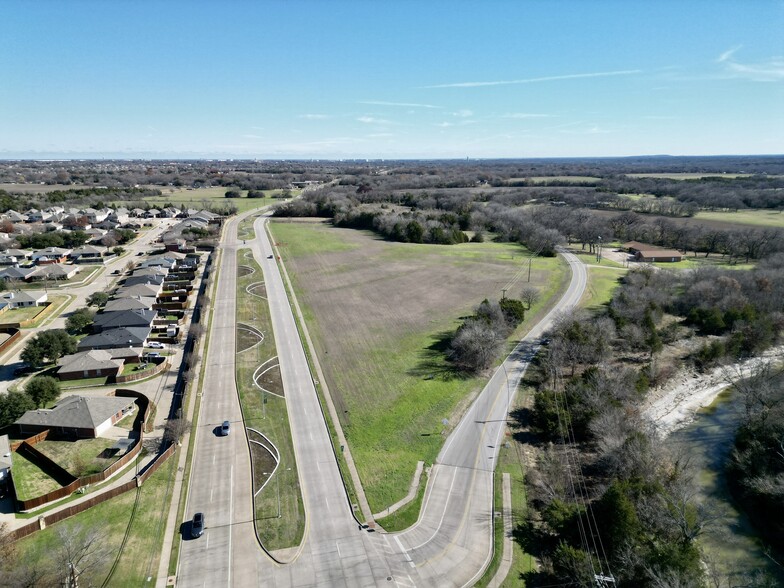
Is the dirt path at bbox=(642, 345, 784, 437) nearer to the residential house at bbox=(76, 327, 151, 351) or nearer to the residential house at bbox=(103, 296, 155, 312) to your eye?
the residential house at bbox=(76, 327, 151, 351)

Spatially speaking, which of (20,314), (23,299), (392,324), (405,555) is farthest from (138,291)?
(405,555)

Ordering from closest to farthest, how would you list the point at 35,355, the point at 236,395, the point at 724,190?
the point at 236,395 < the point at 35,355 < the point at 724,190

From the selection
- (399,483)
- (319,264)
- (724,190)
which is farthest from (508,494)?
(724,190)

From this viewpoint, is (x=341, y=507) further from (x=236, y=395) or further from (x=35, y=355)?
(x=35, y=355)

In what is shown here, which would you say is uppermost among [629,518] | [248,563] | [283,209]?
[283,209]

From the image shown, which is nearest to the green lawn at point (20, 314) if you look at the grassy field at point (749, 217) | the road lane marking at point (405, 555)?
the road lane marking at point (405, 555)

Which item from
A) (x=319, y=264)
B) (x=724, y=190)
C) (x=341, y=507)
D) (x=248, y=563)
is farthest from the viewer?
(x=724, y=190)
